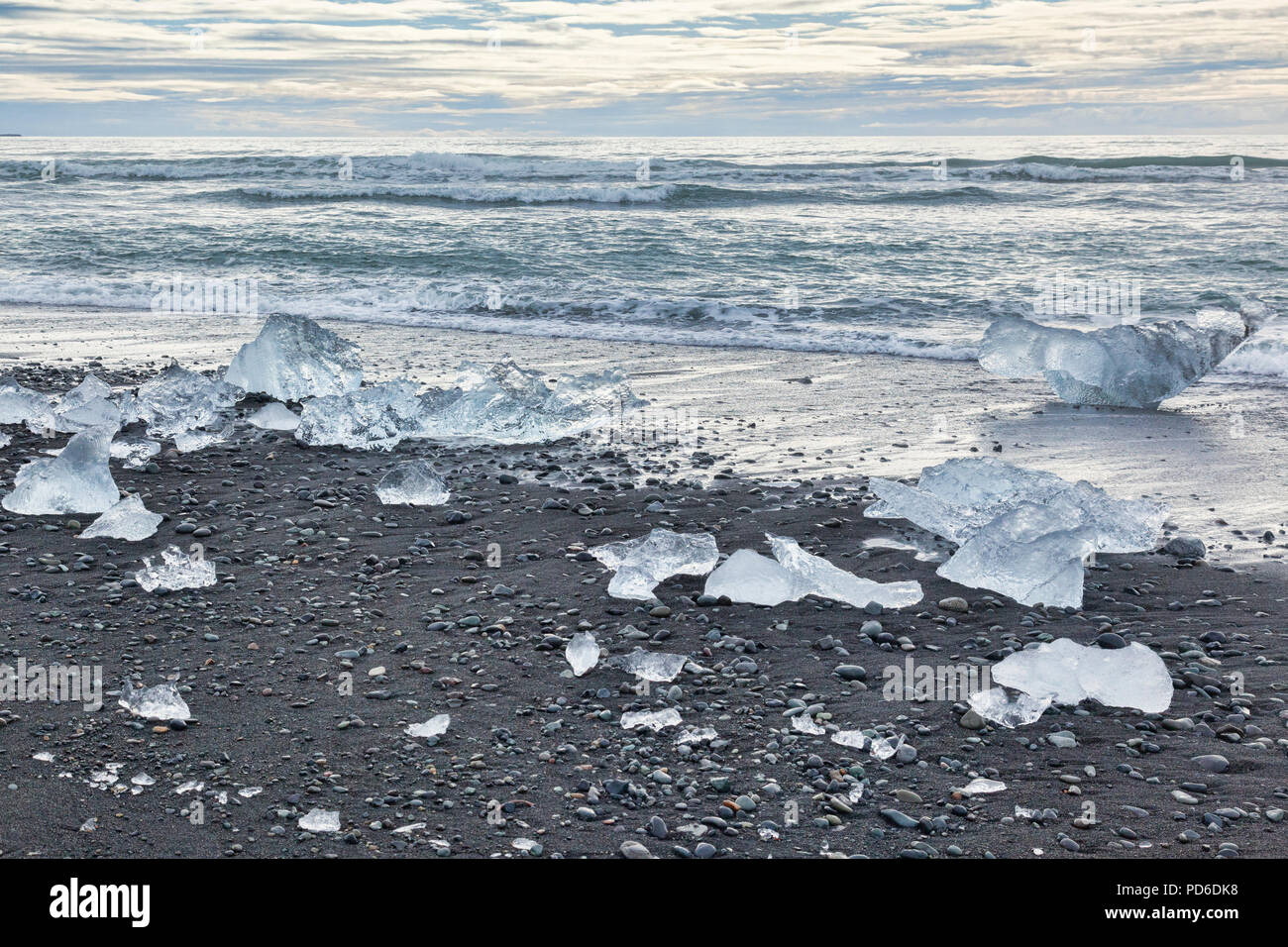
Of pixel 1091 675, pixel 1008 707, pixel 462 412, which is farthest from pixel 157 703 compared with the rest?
pixel 462 412

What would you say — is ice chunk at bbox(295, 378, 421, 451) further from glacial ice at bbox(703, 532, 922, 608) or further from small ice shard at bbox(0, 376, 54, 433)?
glacial ice at bbox(703, 532, 922, 608)

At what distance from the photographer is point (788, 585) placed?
4.34 meters

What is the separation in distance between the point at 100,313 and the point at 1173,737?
39.7ft

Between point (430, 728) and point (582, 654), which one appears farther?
point (582, 654)

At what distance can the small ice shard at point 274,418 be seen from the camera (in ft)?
22.9

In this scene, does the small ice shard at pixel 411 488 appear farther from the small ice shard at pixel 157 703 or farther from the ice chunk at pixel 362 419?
the small ice shard at pixel 157 703

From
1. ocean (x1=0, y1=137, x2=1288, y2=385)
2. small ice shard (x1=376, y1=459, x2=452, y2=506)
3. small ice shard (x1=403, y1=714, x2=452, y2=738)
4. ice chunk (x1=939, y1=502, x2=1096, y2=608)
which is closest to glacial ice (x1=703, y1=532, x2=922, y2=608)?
ice chunk (x1=939, y1=502, x2=1096, y2=608)

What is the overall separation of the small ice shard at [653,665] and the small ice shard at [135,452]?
3.70 meters

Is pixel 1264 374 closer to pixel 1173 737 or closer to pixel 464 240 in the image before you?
pixel 1173 737

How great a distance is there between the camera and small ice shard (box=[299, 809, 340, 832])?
111 inches

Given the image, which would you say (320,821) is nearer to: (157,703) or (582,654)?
(157,703)

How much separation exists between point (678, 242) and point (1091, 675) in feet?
45.9

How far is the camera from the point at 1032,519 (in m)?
4.68
